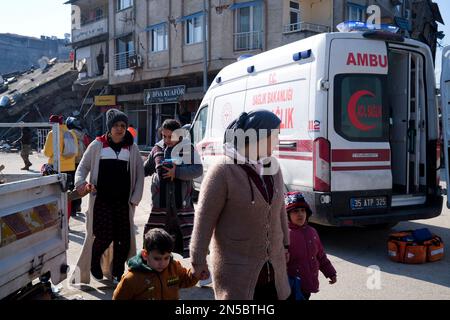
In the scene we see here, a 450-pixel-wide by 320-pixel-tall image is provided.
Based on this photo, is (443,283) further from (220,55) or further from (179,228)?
(220,55)

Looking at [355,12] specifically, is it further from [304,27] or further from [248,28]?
[248,28]

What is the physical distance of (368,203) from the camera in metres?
5.20

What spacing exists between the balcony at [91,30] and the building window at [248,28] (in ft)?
39.6

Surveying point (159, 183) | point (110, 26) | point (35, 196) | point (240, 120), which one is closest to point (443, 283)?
point (159, 183)

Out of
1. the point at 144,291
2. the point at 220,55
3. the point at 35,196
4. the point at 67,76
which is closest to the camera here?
the point at 144,291

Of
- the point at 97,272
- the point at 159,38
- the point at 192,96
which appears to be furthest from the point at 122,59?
the point at 97,272

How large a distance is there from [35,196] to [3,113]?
30.2 meters

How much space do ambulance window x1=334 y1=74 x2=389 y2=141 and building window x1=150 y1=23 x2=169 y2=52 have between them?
19131 millimetres

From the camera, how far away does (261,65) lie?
20.3ft

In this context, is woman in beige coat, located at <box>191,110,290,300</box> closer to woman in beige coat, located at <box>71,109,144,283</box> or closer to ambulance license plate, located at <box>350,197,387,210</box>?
woman in beige coat, located at <box>71,109,144,283</box>

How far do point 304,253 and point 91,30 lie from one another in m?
29.9

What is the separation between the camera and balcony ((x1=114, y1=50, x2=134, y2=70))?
2632 cm

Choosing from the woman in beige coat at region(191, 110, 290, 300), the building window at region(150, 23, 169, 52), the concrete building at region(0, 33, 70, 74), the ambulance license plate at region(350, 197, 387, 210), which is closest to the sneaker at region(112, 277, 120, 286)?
the woman in beige coat at region(191, 110, 290, 300)

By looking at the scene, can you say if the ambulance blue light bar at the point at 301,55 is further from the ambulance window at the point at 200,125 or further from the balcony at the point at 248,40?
the balcony at the point at 248,40
